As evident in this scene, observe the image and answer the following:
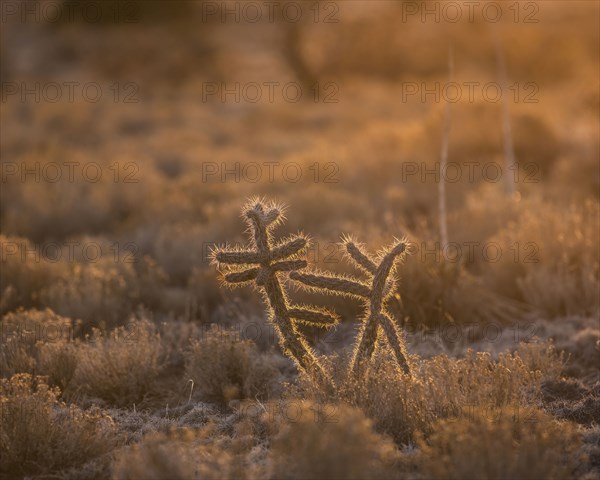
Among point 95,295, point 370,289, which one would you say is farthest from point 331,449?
point 95,295

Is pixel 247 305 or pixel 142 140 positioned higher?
pixel 142 140

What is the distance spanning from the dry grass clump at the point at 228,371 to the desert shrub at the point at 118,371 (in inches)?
12.0

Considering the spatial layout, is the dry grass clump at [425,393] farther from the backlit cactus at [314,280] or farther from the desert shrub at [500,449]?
the desert shrub at [500,449]

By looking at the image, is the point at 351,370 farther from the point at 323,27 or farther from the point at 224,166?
the point at 323,27

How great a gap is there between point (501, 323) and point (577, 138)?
7.03m

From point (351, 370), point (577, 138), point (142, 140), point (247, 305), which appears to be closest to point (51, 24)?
point (142, 140)

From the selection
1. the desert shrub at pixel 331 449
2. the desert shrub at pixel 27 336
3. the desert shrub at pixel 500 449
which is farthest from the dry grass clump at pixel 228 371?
the desert shrub at pixel 500 449

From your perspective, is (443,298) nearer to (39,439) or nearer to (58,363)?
(58,363)

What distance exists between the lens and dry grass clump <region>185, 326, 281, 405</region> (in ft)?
17.2

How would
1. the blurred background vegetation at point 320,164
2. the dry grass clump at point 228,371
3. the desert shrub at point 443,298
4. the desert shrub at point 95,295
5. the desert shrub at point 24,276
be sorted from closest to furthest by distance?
the dry grass clump at point 228,371
the desert shrub at point 443,298
the desert shrub at point 95,295
the blurred background vegetation at point 320,164
the desert shrub at point 24,276

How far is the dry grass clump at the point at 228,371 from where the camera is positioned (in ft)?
17.2

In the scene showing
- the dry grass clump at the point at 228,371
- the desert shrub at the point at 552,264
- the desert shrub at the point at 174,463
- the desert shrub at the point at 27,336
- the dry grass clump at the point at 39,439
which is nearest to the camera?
the desert shrub at the point at 174,463

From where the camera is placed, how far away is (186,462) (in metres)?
3.60

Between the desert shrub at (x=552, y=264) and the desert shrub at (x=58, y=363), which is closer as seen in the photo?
the desert shrub at (x=58, y=363)
